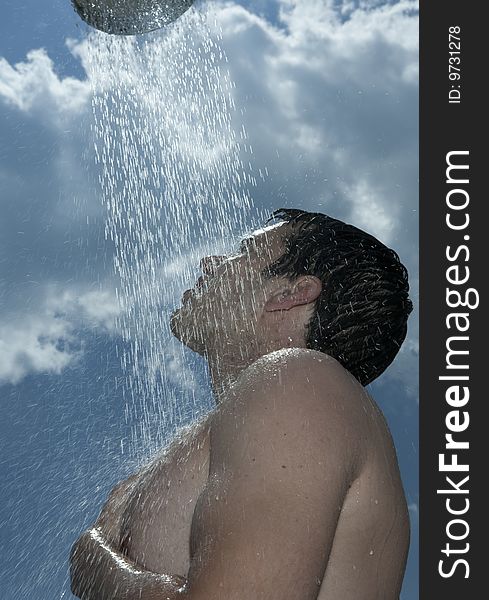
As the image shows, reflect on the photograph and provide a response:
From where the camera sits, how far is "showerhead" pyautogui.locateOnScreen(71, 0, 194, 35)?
471 cm

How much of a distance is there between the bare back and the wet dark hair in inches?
28.3

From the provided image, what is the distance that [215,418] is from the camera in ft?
7.61

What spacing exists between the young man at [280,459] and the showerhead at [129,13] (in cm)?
215

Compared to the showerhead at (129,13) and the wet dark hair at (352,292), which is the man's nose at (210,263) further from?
the showerhead at (129,13)

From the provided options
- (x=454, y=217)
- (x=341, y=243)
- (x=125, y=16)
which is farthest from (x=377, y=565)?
(x=454, y=217)

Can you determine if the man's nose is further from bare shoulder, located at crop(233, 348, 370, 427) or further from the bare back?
bare shoulder, located at crop(233, 348, 370, 427)

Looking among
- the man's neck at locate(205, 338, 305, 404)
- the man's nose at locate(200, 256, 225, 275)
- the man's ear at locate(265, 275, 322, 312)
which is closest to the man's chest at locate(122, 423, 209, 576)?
the man's neck at locate(205, 338, 305, 404)

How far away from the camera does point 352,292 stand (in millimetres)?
3174

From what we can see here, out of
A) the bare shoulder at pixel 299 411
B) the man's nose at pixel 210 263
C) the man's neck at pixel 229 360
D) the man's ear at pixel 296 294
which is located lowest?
the bare shoulder at pixel 299 411

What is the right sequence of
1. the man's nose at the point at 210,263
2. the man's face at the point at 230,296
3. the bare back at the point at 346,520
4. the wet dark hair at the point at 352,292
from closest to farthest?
the bare back at the point at 346,520 → the wet dark hair at the point at 352,292 → the man's face at the point at 230,296 → the man's nose at the point at 210,263

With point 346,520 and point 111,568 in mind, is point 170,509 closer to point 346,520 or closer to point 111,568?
point 111,568

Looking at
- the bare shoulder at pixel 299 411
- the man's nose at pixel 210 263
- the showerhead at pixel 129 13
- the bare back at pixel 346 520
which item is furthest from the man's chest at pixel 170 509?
the showerhead at pixel 129 13

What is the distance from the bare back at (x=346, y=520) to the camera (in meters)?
2.24

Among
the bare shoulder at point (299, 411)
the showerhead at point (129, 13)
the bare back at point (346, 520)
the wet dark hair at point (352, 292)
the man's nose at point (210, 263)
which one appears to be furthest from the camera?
the showerhead at point (129, 13)
